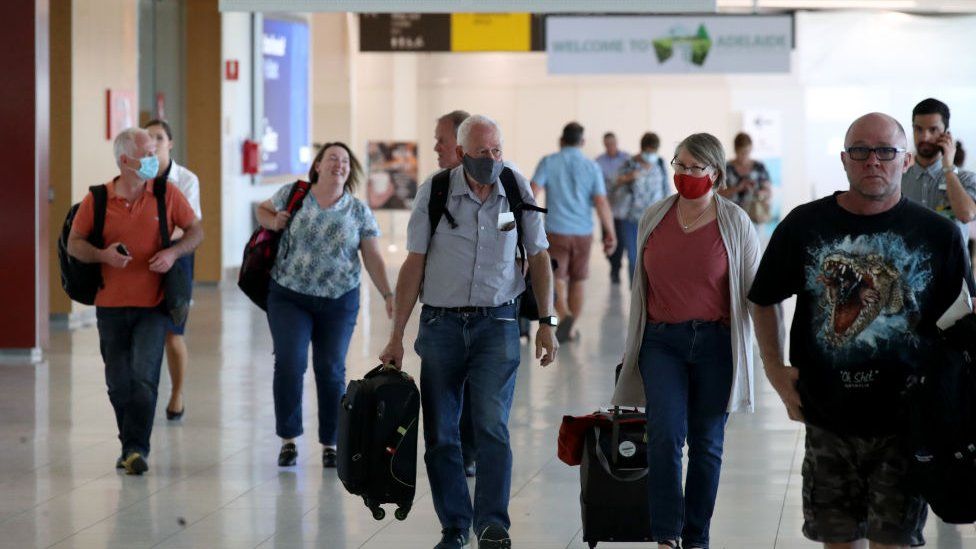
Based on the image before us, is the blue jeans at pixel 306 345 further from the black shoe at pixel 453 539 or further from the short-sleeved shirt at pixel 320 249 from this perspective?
the black shoe at pixel 453 539

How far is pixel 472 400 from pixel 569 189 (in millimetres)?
6967

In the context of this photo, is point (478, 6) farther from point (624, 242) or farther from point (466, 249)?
point (624, 242)

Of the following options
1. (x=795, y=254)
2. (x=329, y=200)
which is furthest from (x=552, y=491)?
(x=795, y=254)

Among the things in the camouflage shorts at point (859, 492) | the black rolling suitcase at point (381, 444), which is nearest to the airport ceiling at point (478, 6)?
the black rolling suitcase at point (381, 444)

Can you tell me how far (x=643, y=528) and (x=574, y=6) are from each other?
5004 millimetres

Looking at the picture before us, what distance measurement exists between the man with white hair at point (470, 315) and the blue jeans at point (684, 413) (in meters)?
0.57

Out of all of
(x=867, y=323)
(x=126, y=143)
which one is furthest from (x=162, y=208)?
(x=867, y=323)

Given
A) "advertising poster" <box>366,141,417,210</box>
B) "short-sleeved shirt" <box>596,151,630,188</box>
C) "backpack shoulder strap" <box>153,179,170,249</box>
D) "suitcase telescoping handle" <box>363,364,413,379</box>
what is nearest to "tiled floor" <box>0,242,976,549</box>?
"suitcase telescoping handle" <box>363,364,413,379</box>

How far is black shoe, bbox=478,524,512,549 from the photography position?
5.67 meters

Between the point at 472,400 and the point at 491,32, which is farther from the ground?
the point at 491,32

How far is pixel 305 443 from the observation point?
825cm

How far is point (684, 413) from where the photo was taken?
A: 5.39 m

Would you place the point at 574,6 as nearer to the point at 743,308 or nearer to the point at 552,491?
the point at 552,491

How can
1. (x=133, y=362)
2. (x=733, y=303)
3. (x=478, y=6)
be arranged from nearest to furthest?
(x=733, y=303)
(x=133, y=362)
(x=478, y=6)
